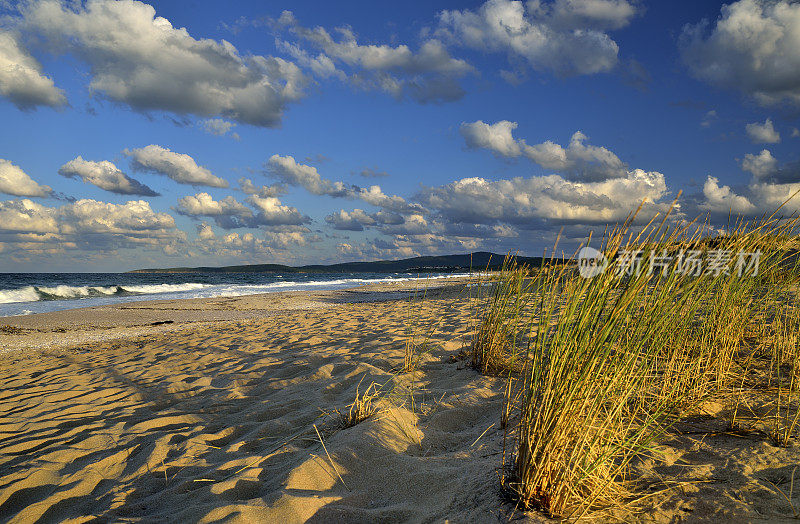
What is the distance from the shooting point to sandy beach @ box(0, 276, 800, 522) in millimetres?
1779

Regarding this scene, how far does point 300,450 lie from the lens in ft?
8.00

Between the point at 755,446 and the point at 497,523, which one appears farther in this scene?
the point at 755,446

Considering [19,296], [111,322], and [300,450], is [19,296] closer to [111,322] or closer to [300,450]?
[111,322]

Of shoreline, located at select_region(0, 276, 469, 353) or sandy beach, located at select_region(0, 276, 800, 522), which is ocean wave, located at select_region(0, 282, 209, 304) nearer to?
shoreline, located at select_region(0, 276, 469, 353)

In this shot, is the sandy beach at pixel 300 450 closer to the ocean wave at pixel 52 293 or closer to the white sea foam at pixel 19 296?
the white sea foam at pixel 19 296

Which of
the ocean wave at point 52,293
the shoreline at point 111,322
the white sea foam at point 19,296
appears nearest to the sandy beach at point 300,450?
the shoreline at point 111,322

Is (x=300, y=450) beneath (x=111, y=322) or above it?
above

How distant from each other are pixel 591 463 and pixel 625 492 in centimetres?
26

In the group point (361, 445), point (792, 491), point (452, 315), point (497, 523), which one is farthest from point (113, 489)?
point (452, 315)

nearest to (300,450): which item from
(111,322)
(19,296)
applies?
(111,322)

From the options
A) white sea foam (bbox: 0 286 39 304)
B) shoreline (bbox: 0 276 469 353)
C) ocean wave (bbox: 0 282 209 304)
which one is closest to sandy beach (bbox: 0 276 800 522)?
shoreline (bbox: 0 276 469 353)

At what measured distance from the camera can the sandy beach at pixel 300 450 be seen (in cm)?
178

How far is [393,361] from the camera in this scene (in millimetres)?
4164

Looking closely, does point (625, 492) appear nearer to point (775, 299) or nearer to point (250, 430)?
point (250, 430)
